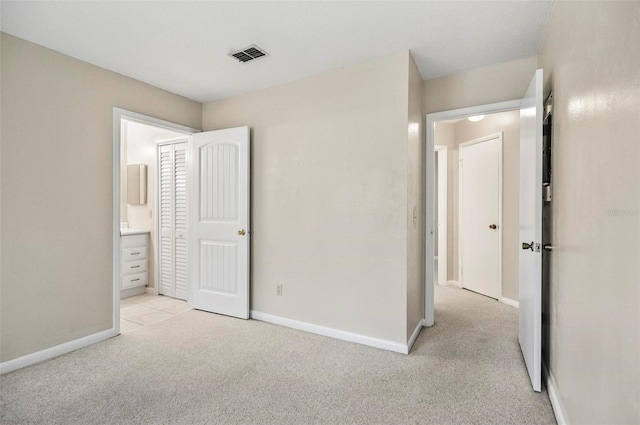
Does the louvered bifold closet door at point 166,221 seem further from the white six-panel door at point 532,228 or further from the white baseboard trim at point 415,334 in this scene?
the white six-panel door at point 532,228

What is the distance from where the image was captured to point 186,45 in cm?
248

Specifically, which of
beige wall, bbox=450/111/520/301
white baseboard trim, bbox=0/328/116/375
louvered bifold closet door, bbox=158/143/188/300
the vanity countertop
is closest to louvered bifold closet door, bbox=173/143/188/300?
louvered bifold closet door, bbox=158/143/188/300

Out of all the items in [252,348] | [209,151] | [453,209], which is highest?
[209,151]

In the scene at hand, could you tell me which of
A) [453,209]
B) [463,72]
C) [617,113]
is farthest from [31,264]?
[453,209]

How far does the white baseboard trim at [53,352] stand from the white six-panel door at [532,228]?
3.41 meters

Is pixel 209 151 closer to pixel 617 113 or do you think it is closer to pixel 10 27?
pixel 10 27

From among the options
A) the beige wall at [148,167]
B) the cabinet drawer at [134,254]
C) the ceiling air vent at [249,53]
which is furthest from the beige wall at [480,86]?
the cabinet drawer at [134,254]

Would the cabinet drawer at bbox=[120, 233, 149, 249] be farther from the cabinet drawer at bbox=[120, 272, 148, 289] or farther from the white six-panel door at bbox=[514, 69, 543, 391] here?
the white six-panel door at bbox=[514, 69, 543, 391]

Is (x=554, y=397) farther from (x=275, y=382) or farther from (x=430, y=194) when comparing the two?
(x=430, y=194)

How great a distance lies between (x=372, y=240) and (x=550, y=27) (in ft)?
6.23

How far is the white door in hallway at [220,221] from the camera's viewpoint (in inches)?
134

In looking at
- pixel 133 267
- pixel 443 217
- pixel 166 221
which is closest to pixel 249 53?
pixel 166 221

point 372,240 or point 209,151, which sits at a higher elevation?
point 209,151

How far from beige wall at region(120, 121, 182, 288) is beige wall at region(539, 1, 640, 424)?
4165 millimetres
